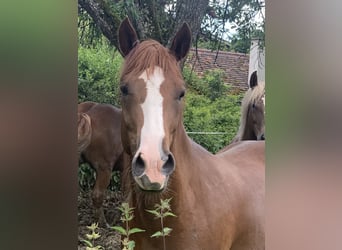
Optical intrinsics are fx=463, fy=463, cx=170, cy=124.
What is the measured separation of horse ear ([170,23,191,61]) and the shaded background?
1.23 ft

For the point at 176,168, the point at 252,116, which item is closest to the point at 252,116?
the point at 252,116

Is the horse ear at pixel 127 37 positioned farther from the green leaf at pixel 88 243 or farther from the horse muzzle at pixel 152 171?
the green leaf at pixel 88 243

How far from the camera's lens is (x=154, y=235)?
185cm

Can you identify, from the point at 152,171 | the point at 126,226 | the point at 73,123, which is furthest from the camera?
the point at 126,226

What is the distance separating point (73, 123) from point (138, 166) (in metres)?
0.32

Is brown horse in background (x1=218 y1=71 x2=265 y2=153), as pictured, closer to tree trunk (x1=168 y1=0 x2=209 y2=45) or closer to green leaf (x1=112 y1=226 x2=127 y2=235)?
tree trunk (x1=168 y1=0 x2=209 y2=45)

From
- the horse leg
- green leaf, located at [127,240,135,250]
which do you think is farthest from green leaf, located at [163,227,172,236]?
the horse leg

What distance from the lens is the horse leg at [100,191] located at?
6.18 ft

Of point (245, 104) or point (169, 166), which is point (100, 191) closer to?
point (169, 166)

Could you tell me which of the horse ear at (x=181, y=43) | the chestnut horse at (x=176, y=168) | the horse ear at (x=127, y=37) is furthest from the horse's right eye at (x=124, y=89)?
the horse ear at (x=181, y=43)

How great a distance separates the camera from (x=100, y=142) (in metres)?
1.93

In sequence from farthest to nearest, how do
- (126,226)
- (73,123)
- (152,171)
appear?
(126,226)
(152,171)
(73,123)
